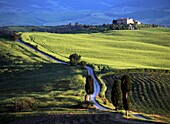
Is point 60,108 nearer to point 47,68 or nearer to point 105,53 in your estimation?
point 47,68

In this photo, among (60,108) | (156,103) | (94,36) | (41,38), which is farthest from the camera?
(94,36)

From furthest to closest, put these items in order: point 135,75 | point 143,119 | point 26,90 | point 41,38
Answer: point 41,38 → point 135,75 → point 26,90 → point 143,119

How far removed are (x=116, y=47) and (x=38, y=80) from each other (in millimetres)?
73249

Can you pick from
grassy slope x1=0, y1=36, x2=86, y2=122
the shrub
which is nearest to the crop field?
grassy slope x1=0, y1=36, x2=86, y2=122

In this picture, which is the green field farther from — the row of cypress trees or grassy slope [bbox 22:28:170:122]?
the row of cypress trees

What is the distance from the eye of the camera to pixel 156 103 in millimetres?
66500

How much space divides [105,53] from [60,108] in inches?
3228

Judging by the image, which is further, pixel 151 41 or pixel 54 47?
pixel 151 41

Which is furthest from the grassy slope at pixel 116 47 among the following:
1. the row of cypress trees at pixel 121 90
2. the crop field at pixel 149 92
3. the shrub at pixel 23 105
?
the shrub at pixel 23 105

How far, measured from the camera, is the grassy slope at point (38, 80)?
216 ft

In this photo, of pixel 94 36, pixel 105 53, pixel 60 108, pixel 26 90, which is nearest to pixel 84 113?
pixel 60 108

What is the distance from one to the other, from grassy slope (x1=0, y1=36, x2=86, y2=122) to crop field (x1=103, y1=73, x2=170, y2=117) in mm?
8760

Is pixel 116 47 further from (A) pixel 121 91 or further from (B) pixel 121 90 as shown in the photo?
(B) pixel 121 90

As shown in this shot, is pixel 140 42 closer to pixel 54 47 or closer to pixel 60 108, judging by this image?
pixel 54 47
